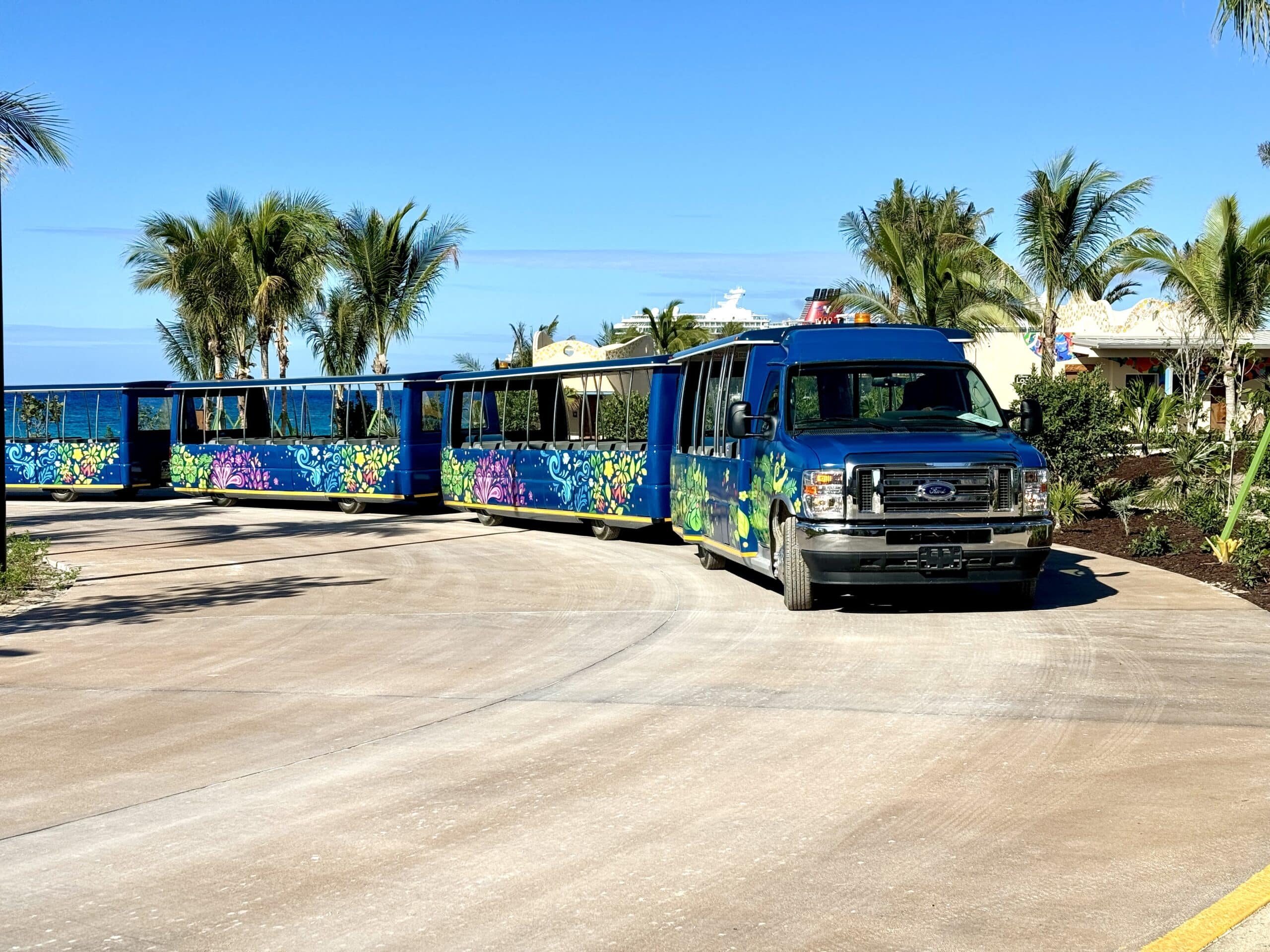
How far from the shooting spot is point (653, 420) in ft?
61.6

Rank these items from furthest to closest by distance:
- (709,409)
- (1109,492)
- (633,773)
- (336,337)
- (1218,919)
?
(336,337) → (1109,492) → (709,409) → (633,773) → (1218,919)

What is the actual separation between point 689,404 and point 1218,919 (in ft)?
38.7

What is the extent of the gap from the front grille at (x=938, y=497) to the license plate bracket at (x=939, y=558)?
1.03ft

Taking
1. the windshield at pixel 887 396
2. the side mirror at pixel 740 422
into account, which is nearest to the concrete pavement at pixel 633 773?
the side mirror at pixel 740 422

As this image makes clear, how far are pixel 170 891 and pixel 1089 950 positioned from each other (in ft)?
10.7

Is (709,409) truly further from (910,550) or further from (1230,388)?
(1230,388)

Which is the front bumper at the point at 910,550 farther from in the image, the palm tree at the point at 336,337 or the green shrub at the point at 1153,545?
the palm tree at the point at 336,337

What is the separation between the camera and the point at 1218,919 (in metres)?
4.70

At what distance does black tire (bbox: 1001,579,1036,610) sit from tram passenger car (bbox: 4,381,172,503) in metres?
22.7

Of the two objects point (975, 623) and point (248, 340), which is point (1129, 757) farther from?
point (248, 340)

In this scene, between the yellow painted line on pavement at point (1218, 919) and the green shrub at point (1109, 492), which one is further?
the green shrub at point (1109, 492)

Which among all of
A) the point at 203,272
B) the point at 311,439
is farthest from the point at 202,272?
the point at 311,439

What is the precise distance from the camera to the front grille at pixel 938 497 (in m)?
11.3

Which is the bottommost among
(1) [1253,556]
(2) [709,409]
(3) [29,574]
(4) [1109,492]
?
(3) [29,574]
